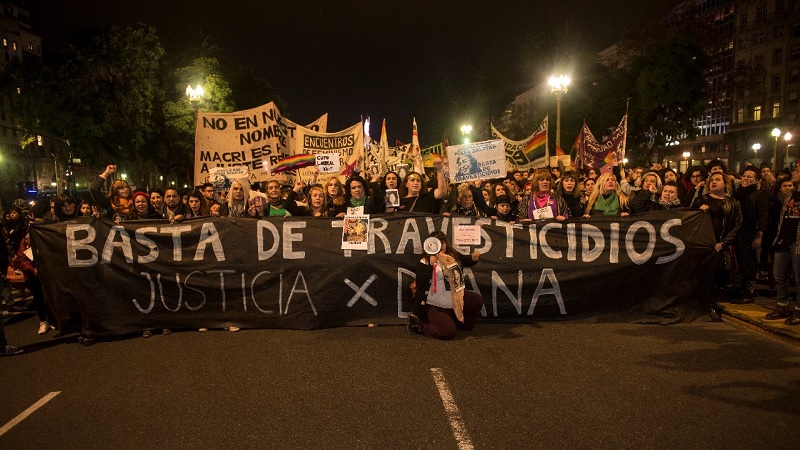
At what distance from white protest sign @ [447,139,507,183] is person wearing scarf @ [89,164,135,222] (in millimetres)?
4398

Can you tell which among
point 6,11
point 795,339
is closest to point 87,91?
point 795,339

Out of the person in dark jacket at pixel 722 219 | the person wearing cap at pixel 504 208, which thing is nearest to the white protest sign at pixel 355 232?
the person wearing cap at pixel 504 208

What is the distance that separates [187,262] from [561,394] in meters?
4.56

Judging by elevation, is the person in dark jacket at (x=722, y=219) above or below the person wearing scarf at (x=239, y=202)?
below

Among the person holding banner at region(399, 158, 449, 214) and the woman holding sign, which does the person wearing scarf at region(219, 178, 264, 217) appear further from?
the woman holding sign

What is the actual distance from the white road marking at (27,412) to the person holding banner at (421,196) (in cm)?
444

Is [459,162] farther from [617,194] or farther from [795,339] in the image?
[795,339]

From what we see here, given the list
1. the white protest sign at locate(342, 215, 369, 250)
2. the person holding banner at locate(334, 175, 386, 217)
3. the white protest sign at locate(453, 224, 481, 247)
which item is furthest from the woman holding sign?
the white protest sign at locate(342, 215, 369, 250)

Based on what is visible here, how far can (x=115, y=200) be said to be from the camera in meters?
7.42

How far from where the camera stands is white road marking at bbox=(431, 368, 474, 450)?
11.9ft

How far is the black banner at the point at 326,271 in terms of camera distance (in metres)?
6.48

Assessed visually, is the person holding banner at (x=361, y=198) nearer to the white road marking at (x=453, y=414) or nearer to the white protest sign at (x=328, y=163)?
the white road marking at (x=453, y=414)

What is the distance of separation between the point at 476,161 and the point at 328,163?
161 inches

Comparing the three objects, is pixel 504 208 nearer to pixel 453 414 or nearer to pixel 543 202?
pixel 543 202
